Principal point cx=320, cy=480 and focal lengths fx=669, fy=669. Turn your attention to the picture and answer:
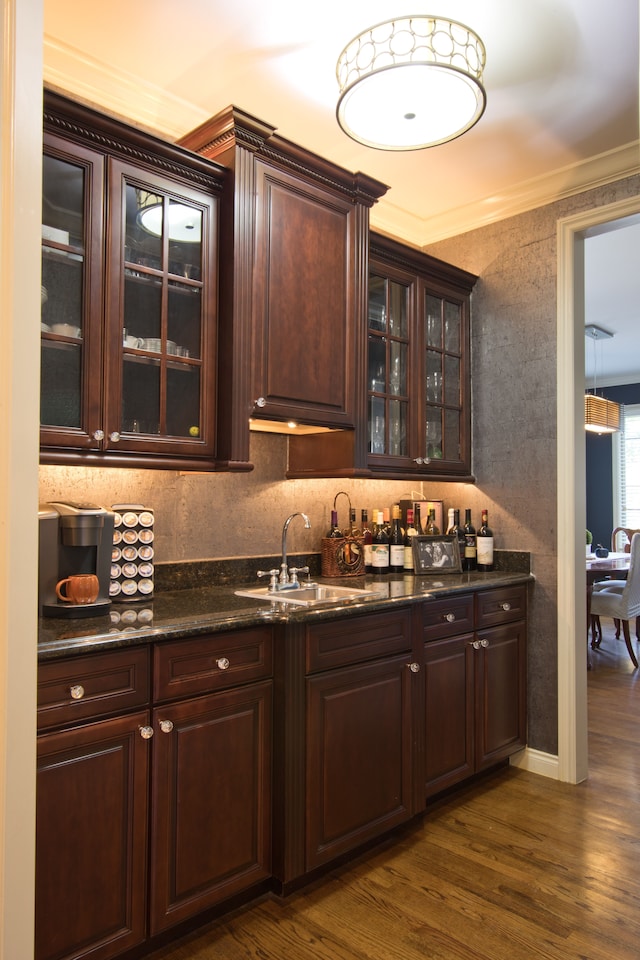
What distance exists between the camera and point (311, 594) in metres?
2.84

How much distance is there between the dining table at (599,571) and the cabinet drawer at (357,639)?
3133mm

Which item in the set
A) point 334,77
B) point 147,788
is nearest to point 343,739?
point 147,788

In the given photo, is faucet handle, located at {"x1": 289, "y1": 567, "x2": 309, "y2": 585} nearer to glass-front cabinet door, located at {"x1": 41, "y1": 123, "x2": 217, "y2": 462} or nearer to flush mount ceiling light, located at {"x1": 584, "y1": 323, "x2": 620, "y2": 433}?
glass-front cabinet door, located at {"x1": 41, "y1": 123, "x2": 217, "y2": 462}

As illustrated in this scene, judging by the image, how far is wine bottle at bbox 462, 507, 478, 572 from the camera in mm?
3486

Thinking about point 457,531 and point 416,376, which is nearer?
point 416,376

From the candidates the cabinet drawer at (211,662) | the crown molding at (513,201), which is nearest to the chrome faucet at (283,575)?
the cabinet drawer at (211,662)

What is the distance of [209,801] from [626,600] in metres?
4.47

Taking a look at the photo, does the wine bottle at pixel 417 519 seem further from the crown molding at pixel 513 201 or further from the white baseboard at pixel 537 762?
the crown molding at pixel 513 201

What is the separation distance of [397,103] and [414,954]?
8.54 ft

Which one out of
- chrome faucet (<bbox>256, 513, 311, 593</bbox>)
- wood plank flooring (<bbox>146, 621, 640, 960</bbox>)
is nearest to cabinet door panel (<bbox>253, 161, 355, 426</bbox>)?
chrome faucet (<bbox>256, 513, 311, 593</bbox>)

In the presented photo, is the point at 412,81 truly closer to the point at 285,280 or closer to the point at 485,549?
the point at 285,280

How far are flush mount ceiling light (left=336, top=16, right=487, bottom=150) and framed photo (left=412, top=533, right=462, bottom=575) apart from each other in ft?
5.88

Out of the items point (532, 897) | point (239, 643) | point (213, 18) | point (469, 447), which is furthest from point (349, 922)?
point (213, 18)

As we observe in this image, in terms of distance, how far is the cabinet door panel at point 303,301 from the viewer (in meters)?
2.51
